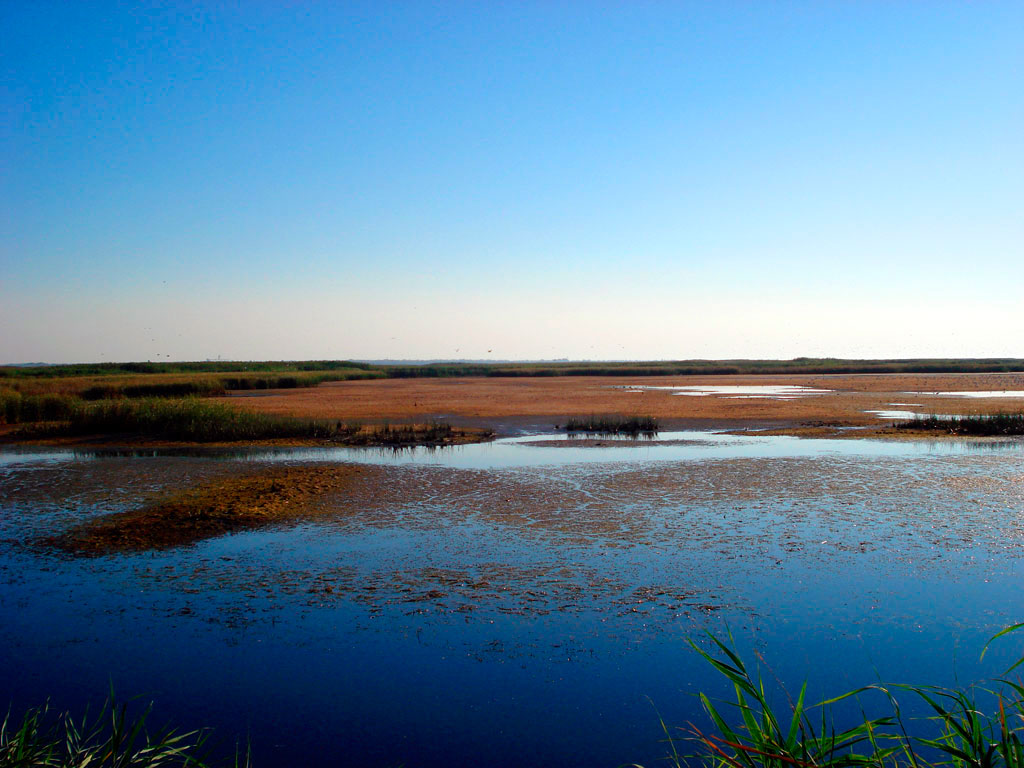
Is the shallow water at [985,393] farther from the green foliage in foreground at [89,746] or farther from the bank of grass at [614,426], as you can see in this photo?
the green foliage in foreground at [89,746]

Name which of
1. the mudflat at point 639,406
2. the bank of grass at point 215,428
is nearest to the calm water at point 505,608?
the bank of grass at point 215,428

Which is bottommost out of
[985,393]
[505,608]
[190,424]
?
[505,608]

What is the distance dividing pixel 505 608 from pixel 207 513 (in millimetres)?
6573

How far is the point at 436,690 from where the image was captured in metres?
6.15

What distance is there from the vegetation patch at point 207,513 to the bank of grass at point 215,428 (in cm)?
638

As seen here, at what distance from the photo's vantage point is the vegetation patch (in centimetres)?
1074

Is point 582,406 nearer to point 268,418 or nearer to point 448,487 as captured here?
point 268,418

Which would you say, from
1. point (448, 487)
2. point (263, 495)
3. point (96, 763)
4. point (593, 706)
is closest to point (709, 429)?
point (448, 487)

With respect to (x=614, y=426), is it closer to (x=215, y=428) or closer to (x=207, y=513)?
(x=215, y=428)

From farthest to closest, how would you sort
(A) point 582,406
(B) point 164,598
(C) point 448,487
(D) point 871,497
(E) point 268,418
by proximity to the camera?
1. (A) point 582,406
2. (E) point 268,418
3. (C) point 448,487
4. (D) point 871,497
5. (B) point 164,598

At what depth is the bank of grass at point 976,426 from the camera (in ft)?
74.0

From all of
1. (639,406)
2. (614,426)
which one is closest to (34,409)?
(614,426)

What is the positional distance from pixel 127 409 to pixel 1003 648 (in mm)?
24431

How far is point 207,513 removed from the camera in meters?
12.3
